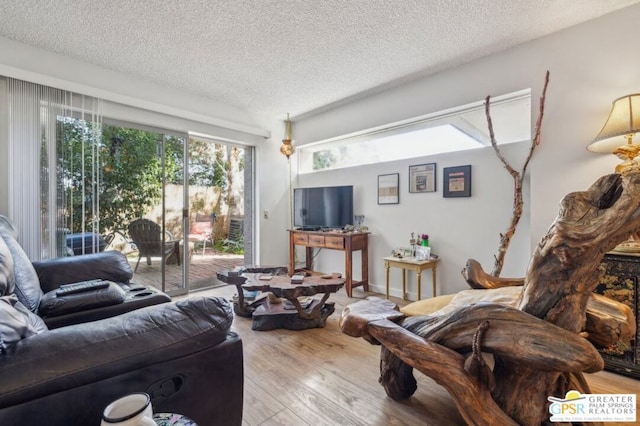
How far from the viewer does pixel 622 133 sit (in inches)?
72.9

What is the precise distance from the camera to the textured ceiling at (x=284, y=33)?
2.08 metres

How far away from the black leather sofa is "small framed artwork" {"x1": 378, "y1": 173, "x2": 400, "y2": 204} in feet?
9.38

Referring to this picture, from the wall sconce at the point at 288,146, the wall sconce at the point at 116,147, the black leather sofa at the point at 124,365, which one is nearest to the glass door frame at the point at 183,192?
the wall sconce at the point at 116,147

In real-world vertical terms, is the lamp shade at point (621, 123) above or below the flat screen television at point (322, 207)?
above

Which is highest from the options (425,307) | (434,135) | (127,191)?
(434,135)

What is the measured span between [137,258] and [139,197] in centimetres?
71

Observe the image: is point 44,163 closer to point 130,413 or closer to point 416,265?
point 130,413

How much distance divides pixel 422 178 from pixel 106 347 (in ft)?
10.5

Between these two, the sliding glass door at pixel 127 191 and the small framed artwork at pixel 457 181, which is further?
the small framed artwork at pixel 457 181

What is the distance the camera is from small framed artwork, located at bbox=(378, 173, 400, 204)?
3.57m

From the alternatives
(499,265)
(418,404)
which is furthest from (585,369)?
(499,265)

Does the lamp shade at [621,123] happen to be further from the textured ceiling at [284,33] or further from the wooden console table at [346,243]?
the wooden console table at [346,243]

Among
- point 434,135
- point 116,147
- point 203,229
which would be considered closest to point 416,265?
point 434,135

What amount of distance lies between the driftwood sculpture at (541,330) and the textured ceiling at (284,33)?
1845 mm
